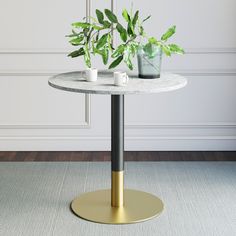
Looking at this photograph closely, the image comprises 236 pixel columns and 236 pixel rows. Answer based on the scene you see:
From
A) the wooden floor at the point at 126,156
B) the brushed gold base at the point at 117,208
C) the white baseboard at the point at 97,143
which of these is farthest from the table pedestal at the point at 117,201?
the white baseboard at the point at 97,143

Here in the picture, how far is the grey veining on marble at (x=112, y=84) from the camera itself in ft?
11.3

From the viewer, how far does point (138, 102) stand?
521 cm

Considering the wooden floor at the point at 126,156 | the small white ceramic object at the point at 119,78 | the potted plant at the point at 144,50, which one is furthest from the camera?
the wooden floor at the point at 126,156

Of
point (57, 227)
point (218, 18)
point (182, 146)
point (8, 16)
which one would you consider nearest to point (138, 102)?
point (182, 146)

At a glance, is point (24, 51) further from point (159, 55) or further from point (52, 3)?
point (159, 55)

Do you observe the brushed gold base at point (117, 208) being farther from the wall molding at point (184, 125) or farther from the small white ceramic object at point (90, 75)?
the wall molding at point (184, 125)

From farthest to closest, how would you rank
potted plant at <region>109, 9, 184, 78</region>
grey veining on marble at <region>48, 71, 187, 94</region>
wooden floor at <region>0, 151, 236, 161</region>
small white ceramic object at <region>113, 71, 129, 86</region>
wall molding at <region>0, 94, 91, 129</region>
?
wall molding at <region>0, 94, 91, 129</region> < wooden floor at <region>0, 151, 236, 161</region> < potted plant at <region>109, 9, 184, 78</region> < small white ceramic object at <region>113, 71, 129, 86</region> < grey veining on marble at <region>48, 71, 187, 94</region>

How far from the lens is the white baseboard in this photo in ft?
17.2

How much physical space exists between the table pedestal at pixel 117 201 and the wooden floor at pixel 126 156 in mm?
945

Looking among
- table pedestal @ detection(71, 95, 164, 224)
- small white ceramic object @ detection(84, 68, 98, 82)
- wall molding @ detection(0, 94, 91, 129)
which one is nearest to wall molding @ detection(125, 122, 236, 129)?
wall molding @ detection(0, 94, 91, 129)

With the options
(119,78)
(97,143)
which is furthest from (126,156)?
(119,78)

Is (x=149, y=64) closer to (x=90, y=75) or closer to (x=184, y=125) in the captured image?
(x=90, y=75)

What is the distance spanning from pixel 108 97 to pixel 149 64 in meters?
1.44

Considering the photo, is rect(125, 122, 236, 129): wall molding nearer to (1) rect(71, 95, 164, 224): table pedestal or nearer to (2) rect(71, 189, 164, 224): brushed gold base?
(2) rect(71, 189, 164, 224): brushed gold base
